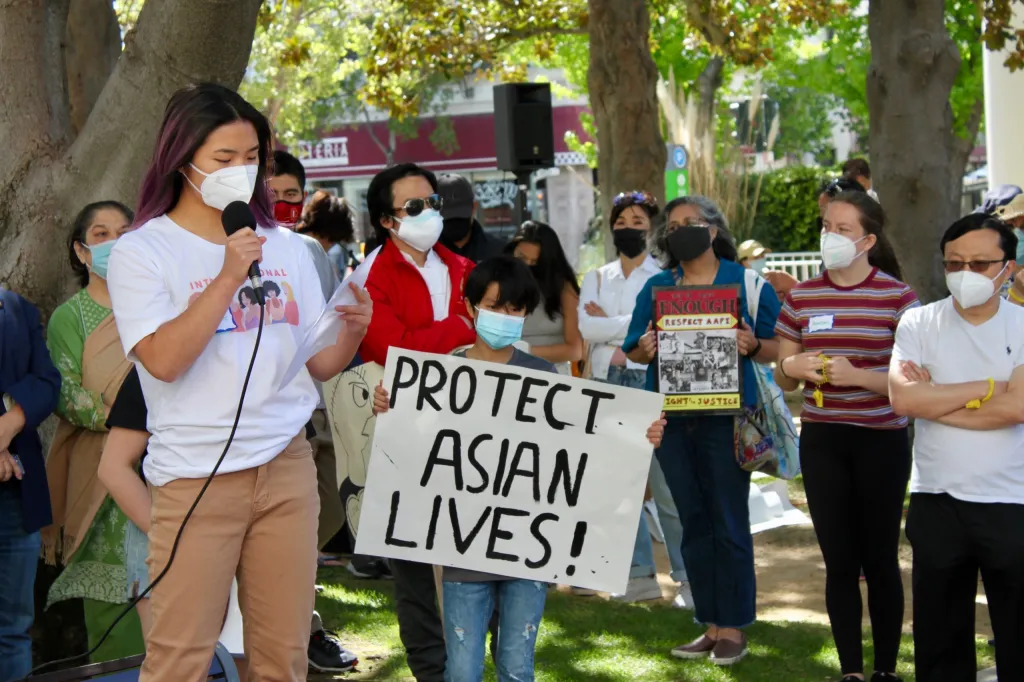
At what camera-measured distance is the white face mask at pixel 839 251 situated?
5.55 m

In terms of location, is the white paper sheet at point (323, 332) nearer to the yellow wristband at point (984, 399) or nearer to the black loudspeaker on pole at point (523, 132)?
the yellow wristband at point (984, 399)

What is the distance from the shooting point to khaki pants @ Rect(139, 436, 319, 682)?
339 cm

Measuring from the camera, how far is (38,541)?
523 centimetres

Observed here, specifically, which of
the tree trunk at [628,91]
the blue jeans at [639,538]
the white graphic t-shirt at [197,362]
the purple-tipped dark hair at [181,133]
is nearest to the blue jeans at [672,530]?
the blue jeans at [639,538]

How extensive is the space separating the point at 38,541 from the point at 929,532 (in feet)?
10.7

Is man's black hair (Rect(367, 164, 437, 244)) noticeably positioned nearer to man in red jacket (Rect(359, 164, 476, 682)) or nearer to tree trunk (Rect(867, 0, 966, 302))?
man in red jacket (Rect(359, 164, 476, 682))

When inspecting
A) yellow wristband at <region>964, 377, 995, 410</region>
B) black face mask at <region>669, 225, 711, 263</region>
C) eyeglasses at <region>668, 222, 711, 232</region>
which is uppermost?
eyeglasses at <region>668, 222, 711, 232</region>

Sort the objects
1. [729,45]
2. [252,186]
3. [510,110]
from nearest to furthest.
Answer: [252,186] → [510,110] → [729,45]

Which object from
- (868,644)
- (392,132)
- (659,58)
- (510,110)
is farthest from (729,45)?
(392,132)

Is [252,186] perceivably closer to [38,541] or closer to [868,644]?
[38,541]

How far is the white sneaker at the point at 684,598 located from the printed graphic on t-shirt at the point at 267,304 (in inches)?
176

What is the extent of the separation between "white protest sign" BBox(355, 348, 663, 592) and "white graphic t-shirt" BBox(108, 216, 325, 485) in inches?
53.2

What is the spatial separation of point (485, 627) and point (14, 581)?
178 cm

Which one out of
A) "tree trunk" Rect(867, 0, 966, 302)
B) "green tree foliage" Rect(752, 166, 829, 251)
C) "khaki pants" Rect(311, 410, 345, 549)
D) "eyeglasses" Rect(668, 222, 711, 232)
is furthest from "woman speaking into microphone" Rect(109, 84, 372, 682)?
"green tree foliage" Rect(752, 166, 829, 251)
